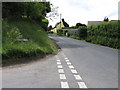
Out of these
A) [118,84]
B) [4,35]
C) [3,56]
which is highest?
[4,35]

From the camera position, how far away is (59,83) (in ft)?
16.8

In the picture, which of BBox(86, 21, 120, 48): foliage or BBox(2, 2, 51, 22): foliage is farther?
BBox(86, 21, 120, 48): foliage

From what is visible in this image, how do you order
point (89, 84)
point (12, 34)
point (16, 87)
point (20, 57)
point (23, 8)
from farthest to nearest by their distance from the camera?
1. point (23, 8)
2. point (12, 34)
3. point (20, 57)
4. point (89, 84)
5. point (16, 87)

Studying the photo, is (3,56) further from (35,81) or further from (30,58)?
(35,81)

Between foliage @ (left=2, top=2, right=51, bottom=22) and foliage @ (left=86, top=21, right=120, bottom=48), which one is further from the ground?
foliage @ (left=2, top=2, right=51, bottom=22)

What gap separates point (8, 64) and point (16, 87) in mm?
3666

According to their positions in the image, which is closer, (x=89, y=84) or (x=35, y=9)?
(x=89, y=84)

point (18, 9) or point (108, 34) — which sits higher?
point (18, 9)

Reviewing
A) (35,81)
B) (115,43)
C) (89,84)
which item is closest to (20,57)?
(35,81)

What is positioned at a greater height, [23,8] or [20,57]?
[23,8]

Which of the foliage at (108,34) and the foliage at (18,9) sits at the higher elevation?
the foliage at (18,9)

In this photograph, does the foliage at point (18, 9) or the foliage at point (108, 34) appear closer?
the foliage at point (18, 9)

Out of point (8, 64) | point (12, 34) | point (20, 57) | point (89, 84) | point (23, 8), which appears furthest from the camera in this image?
point (23, 8)

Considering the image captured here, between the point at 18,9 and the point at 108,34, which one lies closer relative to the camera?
the point at 18,9
